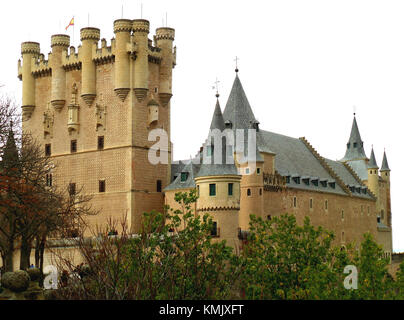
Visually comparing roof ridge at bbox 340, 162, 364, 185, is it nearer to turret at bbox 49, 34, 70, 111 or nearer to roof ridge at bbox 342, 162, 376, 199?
roof ridge at bbox 342, 162, 376, 199

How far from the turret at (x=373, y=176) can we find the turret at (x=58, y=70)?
4191 centimetres

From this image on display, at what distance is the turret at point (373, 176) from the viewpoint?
8975 centimetres

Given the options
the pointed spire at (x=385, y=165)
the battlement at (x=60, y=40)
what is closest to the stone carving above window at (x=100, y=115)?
the battlement at (x=60, y=40)

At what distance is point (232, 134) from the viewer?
195 feet

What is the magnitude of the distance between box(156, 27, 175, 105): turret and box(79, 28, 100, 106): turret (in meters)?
5.20

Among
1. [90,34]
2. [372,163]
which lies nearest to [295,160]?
[372,163]

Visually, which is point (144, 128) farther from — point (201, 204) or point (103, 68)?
point (201, 204)

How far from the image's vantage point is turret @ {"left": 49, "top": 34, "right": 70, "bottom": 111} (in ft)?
207

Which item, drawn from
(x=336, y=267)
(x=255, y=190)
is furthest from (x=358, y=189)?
(x=336, y=267)

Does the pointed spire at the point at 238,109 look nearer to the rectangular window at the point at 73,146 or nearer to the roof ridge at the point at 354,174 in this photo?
the rectangular window at the point at 73,146

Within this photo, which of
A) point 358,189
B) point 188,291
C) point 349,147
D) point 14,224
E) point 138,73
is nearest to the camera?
point 188,291

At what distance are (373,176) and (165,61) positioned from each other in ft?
125

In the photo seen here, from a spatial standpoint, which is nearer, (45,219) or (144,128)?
(45,219)

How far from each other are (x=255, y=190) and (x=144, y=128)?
10.1 meters
